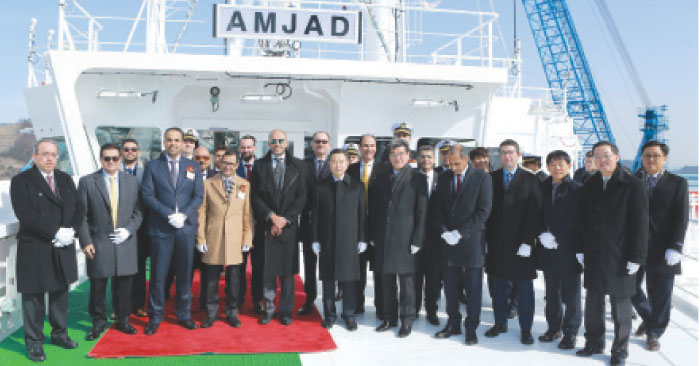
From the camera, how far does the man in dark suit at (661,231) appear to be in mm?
3867

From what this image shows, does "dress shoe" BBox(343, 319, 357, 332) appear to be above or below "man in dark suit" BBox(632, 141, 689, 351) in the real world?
below

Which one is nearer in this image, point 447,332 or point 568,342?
point 568,342

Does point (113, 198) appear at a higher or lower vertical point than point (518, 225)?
higher

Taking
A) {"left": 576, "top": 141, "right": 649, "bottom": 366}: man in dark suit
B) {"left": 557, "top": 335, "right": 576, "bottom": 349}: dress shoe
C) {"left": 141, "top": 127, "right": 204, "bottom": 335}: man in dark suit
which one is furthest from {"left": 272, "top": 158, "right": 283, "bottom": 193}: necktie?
{"left": 557, "top": 335, "right": 576, "bottom": 349}: dress shoe

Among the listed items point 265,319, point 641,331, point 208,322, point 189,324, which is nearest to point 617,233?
point 641,331

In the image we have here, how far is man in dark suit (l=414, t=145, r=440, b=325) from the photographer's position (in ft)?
14.5

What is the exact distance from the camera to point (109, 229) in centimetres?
410

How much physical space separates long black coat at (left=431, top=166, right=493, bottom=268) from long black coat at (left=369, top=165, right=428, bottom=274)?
0.21 meters

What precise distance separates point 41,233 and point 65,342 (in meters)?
0.94

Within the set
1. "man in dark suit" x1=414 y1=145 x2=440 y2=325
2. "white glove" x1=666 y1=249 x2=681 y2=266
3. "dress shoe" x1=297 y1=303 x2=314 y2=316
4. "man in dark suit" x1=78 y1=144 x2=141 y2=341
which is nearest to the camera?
"white glove" x1=666 y1=249 x2=681 y2=266

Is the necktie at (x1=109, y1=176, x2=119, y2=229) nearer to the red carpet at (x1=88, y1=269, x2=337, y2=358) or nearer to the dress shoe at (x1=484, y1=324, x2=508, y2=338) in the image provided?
the red carpet at (x1=88, y1=269, x2=337, y2=358)

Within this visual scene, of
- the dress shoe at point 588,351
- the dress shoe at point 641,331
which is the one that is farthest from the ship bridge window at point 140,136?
the dress shoe at point 641,331

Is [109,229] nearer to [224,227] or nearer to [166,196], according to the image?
[166,196]

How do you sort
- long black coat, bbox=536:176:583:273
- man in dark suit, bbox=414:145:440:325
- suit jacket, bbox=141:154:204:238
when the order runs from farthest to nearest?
1. man in dark suit, bbox=414:145:440:325
2. suit jacket, bbox=141:154:204:238
3. long black coat, bbox=536:176:583:273
